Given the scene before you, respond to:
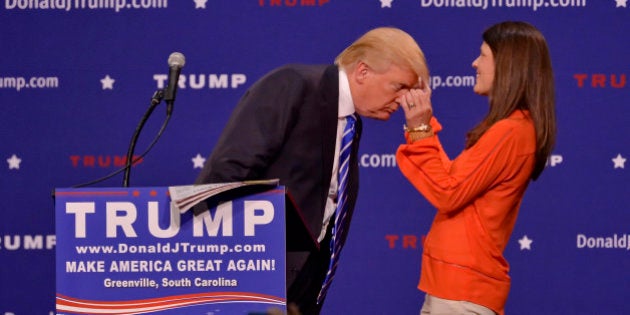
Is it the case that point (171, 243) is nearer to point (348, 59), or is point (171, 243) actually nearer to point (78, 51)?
point (348, 59)

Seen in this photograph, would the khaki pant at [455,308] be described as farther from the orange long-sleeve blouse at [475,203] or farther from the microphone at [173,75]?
the microphone at [173,75]

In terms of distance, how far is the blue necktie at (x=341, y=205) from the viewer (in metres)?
2.70

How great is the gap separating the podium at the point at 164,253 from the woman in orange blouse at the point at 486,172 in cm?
80

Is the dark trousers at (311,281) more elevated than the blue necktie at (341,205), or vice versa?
the blue necktie at (341,205)

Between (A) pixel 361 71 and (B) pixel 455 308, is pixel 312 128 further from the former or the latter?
(B) pixel 455 308

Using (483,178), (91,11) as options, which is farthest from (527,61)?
(91,11)

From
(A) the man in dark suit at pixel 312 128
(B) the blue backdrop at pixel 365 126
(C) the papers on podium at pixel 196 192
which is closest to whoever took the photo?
(C) the papers on podium at pixel 196 192

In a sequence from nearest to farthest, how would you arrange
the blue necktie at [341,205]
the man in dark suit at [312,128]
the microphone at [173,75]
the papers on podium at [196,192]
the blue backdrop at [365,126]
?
1. the papers on podium at [196,192]
2. the microphone at [173,75]
3. the man in dark suit at [312,128]
4. the blue necktie at [341,205]
5. the blue backdrop at [365,126]

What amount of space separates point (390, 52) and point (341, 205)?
50 cm

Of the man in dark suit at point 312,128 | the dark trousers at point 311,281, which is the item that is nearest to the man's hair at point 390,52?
the man in dark suit at point 312,128

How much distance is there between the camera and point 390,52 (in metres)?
2.83

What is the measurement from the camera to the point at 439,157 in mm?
2734

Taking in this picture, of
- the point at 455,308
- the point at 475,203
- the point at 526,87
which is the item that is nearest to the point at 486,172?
the point at 475,203

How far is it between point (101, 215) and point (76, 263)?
118 millimetres
